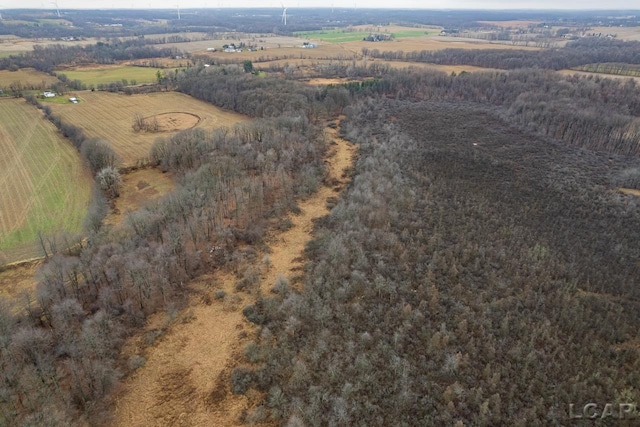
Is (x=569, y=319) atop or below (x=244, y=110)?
below

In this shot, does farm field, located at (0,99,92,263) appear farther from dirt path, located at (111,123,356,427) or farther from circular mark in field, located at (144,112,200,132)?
dirt path, located at (111,123,356,427)

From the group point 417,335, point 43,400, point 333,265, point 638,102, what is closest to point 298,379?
point 417,335

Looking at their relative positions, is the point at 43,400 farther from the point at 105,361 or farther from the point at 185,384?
the point at 185,384

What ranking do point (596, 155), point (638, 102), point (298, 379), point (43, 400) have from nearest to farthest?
point (43, 400) → point (298, 379) → point (596, 155) → point (638, 102)

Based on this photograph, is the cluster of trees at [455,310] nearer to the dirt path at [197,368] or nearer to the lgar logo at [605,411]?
the lgar logo at [605,411]

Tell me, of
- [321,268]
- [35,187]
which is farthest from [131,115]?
[321,268]

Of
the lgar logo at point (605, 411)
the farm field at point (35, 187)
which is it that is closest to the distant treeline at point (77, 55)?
the farm field at point (35, 187)

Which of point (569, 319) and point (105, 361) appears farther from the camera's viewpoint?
point (569, 319)
